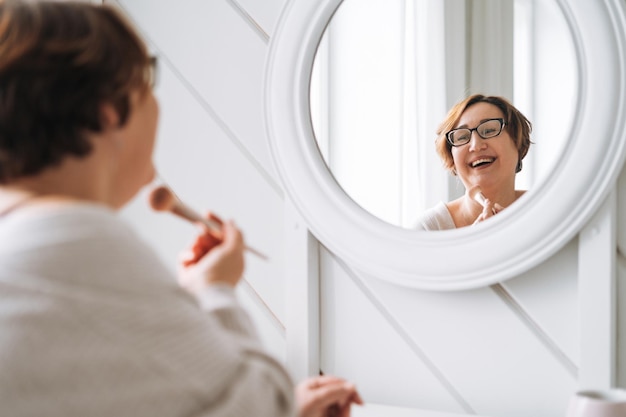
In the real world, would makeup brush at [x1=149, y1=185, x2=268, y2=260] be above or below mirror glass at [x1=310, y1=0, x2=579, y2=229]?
below

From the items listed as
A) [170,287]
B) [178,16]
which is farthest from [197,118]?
[170,287]

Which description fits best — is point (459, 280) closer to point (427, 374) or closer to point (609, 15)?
point (427, 374)

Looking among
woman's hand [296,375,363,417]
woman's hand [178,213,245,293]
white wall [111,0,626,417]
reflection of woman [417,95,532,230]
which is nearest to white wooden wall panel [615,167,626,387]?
white wall [111,0,626,417]

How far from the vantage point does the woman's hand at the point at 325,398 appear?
673 millimetres

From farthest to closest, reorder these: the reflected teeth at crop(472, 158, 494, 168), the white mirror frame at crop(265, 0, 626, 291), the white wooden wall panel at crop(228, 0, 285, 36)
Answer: the white wooden wall panel at crop(228, 0, 285, 36) → the reflected teeth at crop(472, 158, 494, 168) → the white mirror frame at crop(265, 0, 626, 291)

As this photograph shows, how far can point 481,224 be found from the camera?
884 mm

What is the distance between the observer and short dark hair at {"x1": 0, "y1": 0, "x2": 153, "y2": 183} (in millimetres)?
458

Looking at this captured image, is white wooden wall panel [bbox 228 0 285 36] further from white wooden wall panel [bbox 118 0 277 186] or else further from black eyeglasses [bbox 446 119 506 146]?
black eyeglasses [bbox 446 119 506 146]

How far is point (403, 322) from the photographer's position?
97cm

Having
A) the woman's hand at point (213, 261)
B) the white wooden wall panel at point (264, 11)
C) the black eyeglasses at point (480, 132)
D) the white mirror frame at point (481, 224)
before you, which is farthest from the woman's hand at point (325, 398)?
the white wooden wall panel at point (264, 11)

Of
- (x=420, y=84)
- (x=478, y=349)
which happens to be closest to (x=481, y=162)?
(x=420, y=84)

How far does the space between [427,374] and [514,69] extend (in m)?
0.43

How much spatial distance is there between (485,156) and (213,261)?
46cm

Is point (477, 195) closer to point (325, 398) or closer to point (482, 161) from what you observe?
point (482, 161)
